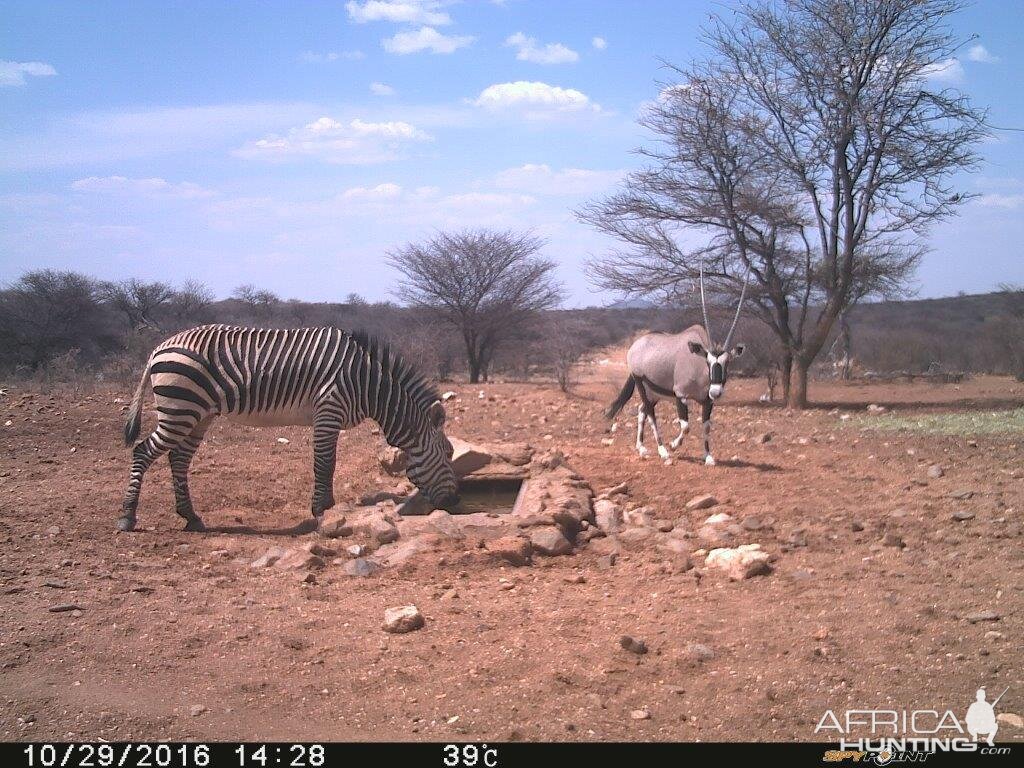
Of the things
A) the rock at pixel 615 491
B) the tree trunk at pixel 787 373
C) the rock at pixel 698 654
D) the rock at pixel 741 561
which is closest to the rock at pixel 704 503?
the rock at pixel 615 491

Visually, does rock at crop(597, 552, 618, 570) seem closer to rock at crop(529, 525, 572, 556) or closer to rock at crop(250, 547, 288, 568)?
rock at crop(529, 525, 572, 556)

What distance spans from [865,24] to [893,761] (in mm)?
16791

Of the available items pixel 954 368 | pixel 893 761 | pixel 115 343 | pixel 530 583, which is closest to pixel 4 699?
pixel 530 583

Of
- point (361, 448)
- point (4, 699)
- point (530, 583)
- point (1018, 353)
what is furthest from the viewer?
point (1018, 353)

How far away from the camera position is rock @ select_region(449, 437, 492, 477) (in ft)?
31.2

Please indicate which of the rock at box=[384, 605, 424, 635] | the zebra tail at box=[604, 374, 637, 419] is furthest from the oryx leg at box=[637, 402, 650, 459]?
the rock at box=[384, 605, 424, 635]

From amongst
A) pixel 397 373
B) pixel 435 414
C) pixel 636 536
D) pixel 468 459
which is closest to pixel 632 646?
pixel 636 536

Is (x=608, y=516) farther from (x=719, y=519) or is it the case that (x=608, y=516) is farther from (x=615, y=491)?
(x=719, y=519)

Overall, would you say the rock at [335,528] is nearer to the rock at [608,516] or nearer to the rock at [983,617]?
the rock at [608,516]

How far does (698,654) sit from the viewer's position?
4.33 meters

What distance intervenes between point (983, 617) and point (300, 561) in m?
4.44

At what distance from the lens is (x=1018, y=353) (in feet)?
82.1

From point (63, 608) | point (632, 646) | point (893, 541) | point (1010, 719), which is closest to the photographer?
point (1010, 719)

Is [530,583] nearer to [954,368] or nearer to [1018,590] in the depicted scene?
[1018,590]
